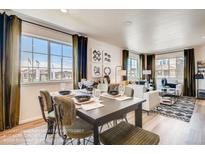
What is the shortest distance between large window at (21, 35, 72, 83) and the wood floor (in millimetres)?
1118

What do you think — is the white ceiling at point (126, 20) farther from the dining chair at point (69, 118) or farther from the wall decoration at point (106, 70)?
the dining chair at point (69, 118)

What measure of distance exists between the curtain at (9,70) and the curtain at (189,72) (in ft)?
22.3

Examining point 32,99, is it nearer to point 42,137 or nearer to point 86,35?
point 42,137

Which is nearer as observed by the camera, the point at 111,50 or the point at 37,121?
the point at 37,121

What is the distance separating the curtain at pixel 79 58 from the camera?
391 cm

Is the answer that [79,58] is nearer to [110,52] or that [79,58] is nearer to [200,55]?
[110,52]

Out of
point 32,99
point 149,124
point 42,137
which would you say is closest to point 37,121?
point 32,99

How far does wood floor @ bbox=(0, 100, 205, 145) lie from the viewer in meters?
2.18

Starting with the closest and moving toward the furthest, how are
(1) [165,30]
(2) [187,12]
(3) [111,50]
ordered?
1. (2) [187,12]
2. (1) [165,30]
3. (3) [111,50]

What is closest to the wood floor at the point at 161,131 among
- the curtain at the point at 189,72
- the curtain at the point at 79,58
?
the curtain at the point at 79,58

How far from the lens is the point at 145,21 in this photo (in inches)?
121

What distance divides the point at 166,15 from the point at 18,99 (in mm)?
3646
